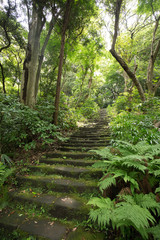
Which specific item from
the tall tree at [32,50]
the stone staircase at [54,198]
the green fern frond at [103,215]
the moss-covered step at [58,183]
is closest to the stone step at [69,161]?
the stone staircase at [54,198]

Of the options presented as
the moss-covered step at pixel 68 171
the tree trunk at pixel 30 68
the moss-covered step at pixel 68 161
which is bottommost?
the moss-covered step at pixel 68 171

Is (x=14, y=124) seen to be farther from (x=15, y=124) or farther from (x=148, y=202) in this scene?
(x=148, y=202)

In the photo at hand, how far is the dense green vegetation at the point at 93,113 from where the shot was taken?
1.71 meters

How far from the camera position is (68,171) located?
3.09m

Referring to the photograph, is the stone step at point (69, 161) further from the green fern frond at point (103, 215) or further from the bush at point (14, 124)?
the green fern frond at point (103, 215)

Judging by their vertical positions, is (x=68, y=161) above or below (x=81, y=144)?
below

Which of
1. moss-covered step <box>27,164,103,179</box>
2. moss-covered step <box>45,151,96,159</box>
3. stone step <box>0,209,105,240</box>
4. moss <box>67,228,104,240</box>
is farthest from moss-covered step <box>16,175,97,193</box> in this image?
moss-covered step <box>45,151,96,159</box>

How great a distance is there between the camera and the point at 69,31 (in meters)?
6.39

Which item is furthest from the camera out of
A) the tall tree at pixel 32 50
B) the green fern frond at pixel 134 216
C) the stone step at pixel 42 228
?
the tall tree at pixel 32 50

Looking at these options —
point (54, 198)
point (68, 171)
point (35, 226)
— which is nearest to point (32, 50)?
point (68, 171)

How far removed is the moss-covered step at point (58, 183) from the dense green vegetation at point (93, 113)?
44 centimetres

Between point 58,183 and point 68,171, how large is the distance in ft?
1.35

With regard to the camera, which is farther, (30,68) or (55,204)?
(30,68)

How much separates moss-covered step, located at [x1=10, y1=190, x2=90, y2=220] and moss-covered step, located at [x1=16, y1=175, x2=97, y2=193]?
0.60 ft
